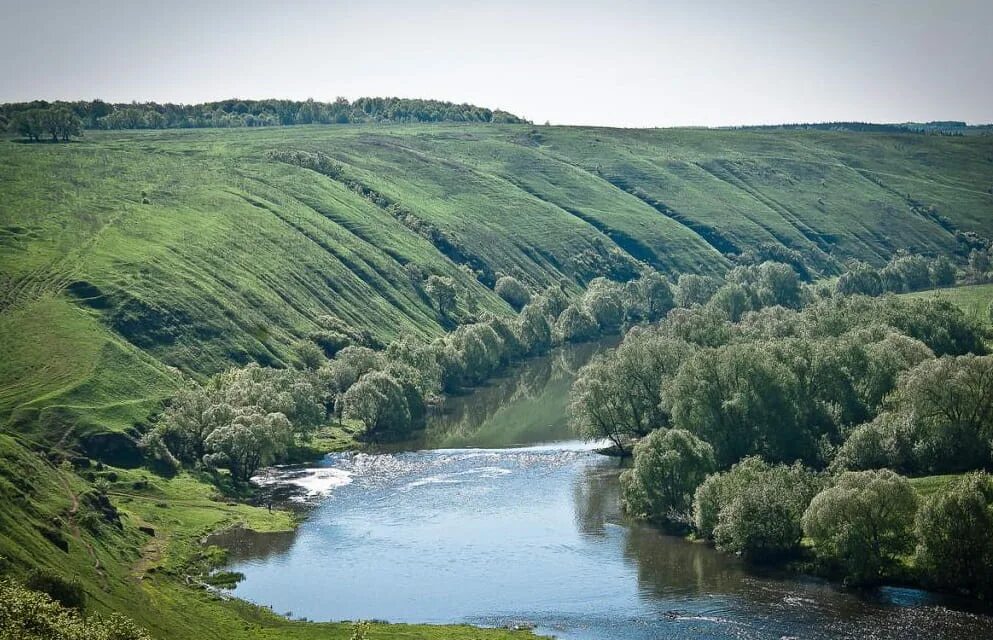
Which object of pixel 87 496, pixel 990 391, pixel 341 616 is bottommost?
pixel 341 616

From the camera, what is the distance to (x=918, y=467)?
107500mm

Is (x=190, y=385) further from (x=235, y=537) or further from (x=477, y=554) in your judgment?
(x=477, y=554)

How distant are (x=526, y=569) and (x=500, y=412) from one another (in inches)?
2934

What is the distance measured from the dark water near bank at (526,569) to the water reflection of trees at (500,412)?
1587cm

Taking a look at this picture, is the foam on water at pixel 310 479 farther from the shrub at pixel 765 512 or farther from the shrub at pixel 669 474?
the shrub at pixel 765 512

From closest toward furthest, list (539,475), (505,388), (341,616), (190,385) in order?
1. (341,616)
2. (539,475)
3. (190,385)
4. (505,388)

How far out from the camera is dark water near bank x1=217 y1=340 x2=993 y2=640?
82875 mm

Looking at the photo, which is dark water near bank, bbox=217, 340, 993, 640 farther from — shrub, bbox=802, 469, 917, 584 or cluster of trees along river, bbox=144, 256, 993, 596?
cluster of trees along river, bbox=144, 256, 993, 596

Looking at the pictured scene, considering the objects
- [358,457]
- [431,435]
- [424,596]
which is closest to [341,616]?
[424,596]

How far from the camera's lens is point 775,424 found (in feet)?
390

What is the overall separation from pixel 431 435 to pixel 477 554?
54973 mm

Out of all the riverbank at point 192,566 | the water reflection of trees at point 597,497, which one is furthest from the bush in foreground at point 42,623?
the water reflection of trees at point 597,497

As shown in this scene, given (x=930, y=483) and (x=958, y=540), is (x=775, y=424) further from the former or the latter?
(x=958, y=540)

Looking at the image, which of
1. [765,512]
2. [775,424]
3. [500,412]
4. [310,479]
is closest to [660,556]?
[765,512]
